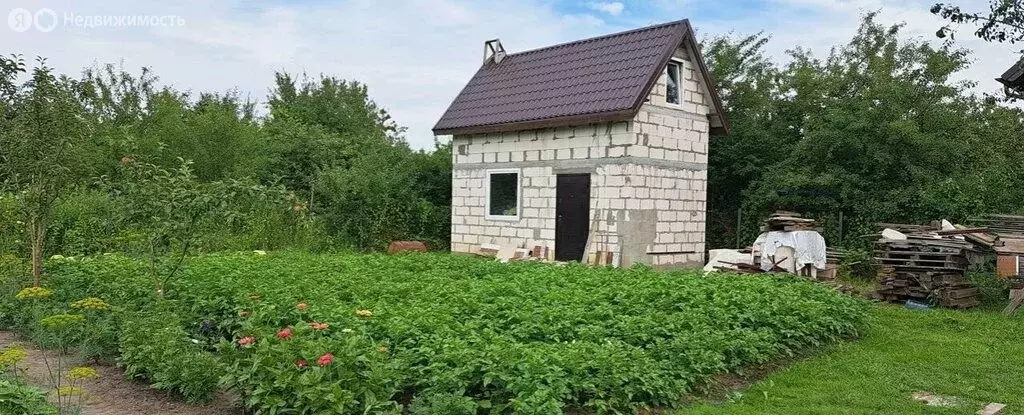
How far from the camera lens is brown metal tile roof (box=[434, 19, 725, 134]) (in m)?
13.3

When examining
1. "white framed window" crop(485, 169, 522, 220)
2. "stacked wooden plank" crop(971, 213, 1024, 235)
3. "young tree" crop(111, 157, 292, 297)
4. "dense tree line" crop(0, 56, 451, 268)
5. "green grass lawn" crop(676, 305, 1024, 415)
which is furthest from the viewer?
"white framed window" crop(485, 169, 522, 220)

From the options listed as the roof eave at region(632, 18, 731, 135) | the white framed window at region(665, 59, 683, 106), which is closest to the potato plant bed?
the roof eave at region(632, 18, 731, 135)

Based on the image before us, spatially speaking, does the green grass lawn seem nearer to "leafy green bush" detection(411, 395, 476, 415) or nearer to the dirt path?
"leafy green bush" detection(411, 395, 476, 415)

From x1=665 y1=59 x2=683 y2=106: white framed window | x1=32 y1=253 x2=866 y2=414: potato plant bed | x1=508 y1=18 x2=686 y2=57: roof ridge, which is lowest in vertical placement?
x1=32 y1=253 x2=866 y2=414: potato plant bed

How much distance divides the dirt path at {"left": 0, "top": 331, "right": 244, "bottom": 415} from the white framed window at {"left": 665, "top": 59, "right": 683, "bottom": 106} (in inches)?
411

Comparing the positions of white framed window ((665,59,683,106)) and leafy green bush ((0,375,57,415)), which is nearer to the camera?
leafy green bush ((0,375,57,415))

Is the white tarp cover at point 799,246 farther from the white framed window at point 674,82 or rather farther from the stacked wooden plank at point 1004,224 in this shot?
the white framed window at point 674,82

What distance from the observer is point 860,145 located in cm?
1417

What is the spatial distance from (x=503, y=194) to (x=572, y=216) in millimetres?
1819

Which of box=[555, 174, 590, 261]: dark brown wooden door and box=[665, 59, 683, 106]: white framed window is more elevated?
box=[665, 59, 683, 106]: white framed window

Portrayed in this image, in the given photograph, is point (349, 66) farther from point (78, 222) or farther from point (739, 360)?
point (739, 360)

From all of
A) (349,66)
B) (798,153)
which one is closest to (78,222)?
(798,153)

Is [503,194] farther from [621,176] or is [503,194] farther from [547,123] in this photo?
[621,176]

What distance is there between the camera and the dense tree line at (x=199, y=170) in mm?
7453
